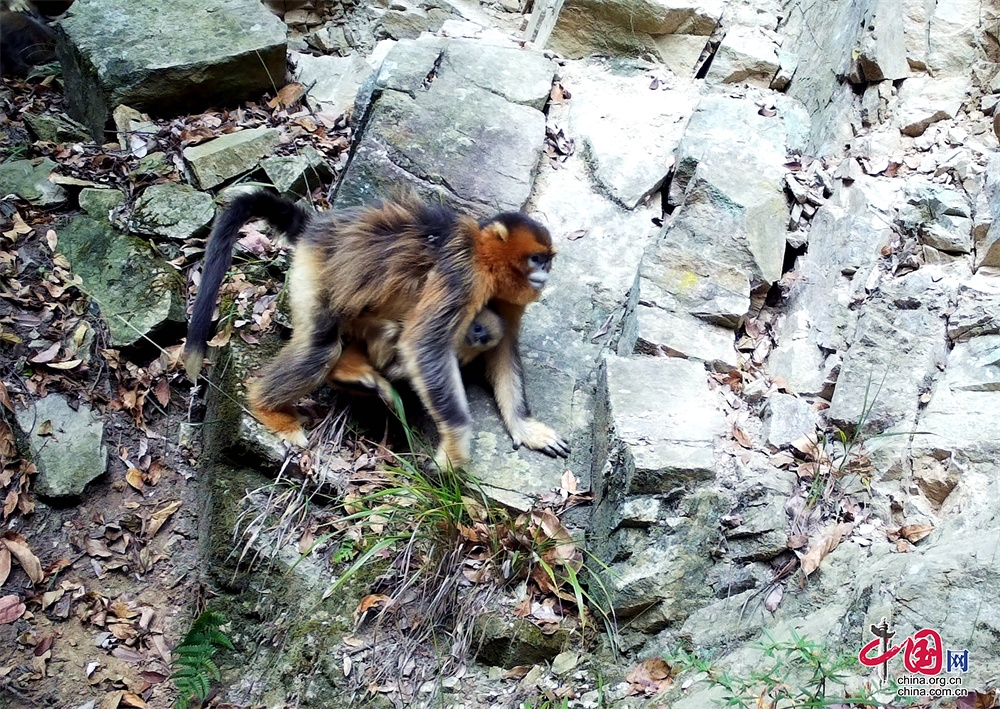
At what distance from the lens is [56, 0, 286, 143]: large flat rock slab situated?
7.03 m

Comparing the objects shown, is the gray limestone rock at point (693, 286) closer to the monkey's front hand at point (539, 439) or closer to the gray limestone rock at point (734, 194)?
the gray limestone rock at point (734, 194)

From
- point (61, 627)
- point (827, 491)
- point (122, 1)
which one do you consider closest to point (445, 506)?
point (827, 491)

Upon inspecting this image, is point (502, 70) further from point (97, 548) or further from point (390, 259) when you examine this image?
point (97, 548)

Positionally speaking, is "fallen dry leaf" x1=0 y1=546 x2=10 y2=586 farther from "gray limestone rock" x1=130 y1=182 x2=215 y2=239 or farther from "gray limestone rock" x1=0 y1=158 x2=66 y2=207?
"gray limestone rock" x1=0 y1=158 x2=66 y2=207

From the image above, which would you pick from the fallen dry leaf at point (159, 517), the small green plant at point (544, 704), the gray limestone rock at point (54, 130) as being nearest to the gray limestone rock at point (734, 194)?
the small green plant at point (544, 704)

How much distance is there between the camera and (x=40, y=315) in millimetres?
5945

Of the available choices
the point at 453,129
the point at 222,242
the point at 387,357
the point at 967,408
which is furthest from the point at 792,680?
the point at 453,129

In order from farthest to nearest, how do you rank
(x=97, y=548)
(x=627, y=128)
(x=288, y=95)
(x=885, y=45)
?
(x=288, y=95) < (x=627, y=128) < (x=885, y=45) < (x=97, y=548)

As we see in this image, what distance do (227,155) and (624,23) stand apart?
358 cm

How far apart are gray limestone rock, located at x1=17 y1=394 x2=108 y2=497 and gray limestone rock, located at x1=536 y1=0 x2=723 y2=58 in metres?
4.95

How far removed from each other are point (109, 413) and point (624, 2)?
5.31 m

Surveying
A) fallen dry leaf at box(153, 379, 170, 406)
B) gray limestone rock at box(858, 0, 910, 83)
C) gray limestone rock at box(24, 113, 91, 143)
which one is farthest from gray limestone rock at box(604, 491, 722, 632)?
gray limestone rock at box(24, 113, 91, 143)

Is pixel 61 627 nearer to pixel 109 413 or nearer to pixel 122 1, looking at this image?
pixel 109 413

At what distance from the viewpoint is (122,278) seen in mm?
6148
